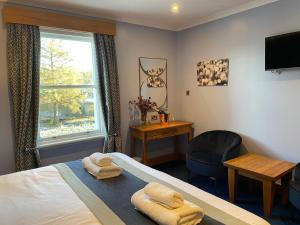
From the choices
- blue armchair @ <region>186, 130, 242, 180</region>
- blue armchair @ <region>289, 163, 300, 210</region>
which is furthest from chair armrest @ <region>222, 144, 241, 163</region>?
blue armchair @ <region>289, 163, 300, 210</region>

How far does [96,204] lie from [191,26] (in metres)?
3.37

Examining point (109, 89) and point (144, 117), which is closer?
point (109, 89)

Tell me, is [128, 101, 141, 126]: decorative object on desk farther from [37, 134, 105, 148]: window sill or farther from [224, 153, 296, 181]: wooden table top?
[224, 153, 296, 181]: wooden table top

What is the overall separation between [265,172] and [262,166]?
7.1 inches

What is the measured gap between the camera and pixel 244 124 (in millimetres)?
A: 3277

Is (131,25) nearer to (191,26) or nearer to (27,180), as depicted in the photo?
(191,26)

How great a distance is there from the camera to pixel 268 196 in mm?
2398

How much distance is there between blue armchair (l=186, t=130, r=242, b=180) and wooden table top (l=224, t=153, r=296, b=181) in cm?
15

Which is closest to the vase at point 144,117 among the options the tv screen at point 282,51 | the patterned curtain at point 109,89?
the patterned curtain at point 109,89

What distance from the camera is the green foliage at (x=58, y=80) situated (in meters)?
3.03

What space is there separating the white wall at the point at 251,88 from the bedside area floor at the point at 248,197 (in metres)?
0.57

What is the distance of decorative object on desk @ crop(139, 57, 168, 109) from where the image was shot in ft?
12.6

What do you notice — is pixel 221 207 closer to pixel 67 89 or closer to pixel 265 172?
pixel 265 172

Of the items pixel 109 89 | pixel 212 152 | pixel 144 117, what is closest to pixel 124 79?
pixel 109 89
